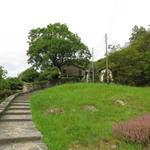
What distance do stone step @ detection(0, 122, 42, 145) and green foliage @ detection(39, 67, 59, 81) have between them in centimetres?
3501

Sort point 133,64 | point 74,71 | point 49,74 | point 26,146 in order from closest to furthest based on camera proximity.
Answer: point 26,146 < point 133,64 < point 49,74 < point 74,71

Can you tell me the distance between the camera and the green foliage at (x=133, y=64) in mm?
41938

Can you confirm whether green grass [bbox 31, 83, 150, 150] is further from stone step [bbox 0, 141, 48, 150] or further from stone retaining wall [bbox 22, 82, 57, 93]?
stone retaining wall [bbox 22, 82, 57, 93]

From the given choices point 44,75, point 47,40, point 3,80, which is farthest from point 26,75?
point 3,80

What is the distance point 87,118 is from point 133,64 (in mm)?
32305

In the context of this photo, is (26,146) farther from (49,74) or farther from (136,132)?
(49,74)

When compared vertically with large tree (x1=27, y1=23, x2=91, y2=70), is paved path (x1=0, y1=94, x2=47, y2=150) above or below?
below

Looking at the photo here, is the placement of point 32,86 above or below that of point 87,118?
above

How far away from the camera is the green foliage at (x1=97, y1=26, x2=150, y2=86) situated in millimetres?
41938

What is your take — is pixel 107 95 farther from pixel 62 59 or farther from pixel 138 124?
pixel 62 59

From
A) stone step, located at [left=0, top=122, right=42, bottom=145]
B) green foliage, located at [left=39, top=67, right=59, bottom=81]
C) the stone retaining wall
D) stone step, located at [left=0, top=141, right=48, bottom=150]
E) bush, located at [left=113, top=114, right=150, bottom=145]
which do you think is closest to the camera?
bush, located at [left=113, top=114, right=150, bottom=145]

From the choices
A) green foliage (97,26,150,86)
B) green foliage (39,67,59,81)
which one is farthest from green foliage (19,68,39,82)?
green foliage (97,26,150,86)

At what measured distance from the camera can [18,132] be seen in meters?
9.37

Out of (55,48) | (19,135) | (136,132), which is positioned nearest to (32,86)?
(55,48)
